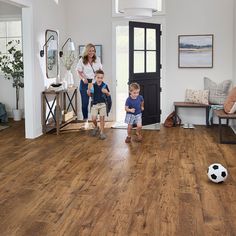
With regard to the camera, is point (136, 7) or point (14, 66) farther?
point (14, 66)

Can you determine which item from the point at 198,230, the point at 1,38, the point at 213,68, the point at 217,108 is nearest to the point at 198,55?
the point at 213,68

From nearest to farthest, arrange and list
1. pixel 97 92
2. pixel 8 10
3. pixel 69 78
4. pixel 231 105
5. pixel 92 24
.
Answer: pixel 231 105 → pixel 97 92 → pixel 69 78 → pixel 92 24 → pixel 8 10

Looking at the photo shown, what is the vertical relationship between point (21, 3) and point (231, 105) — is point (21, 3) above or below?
above

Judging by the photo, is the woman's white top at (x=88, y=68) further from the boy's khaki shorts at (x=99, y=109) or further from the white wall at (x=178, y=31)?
the white wall at (x=178, y=31)

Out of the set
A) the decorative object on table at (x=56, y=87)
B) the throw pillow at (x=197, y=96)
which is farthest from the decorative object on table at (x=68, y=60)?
the throw pillow at (x=197, y=96)

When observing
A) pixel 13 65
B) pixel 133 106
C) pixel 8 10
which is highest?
pixel 8 10

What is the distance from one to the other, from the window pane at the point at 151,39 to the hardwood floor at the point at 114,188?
1.98 m

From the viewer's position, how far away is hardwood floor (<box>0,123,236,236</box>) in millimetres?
2875

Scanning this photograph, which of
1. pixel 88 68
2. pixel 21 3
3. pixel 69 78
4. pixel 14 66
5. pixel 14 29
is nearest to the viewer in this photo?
pixel 21 3

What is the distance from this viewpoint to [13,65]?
24.1 ft

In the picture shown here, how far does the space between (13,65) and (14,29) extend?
0.99 metres

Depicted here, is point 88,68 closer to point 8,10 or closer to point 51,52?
point 51,52

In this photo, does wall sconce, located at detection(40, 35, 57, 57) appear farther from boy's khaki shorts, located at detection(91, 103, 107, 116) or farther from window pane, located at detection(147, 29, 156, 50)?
window pane, located at detection(147, 29, 156, 50)

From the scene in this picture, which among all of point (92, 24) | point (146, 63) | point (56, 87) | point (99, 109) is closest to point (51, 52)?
point (56, 87)
